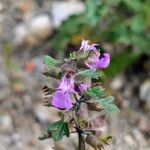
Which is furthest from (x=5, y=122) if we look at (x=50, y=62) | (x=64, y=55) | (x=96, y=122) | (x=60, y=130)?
(x=50, y=62)

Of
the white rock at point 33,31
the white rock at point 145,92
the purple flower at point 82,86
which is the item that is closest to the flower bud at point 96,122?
the purple flower at point 82,86

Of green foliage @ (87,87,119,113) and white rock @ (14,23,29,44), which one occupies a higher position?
white rock @ (14,23,29,44)

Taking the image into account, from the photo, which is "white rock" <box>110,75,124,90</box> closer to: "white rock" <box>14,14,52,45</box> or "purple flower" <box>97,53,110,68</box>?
"white rock" <box>14,14,52,45</box>

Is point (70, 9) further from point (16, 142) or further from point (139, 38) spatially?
point (16, 142)

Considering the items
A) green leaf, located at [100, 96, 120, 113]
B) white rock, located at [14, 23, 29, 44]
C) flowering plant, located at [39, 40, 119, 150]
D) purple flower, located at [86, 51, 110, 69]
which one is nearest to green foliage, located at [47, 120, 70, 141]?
flowering plant, located at [39, 40, 119, 150]

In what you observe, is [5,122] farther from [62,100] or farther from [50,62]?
[62,100]

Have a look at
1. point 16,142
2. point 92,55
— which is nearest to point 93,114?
point 92,55

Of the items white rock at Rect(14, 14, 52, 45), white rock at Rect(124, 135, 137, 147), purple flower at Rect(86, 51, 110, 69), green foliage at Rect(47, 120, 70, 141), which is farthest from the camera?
white rock at Rect(14, 14, 52, 45)
